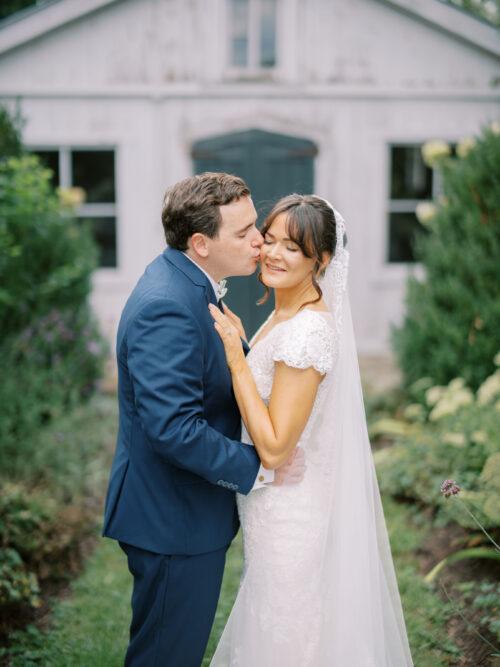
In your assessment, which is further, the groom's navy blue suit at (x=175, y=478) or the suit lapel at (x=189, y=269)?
the suit lapel at (x=189, y=269)

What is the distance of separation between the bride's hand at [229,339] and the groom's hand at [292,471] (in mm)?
437

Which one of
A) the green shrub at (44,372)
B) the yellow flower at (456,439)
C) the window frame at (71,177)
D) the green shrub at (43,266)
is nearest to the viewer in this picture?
the yellow flower at (456,439)

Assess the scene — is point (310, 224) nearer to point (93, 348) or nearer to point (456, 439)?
point (456, 439)

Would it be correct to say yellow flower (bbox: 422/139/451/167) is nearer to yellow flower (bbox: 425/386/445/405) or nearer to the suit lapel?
yellow flower (bbox: 425/386/445/405)

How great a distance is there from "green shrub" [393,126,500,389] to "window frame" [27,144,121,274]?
175 inches

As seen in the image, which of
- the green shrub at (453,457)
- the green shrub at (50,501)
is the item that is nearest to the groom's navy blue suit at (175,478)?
the green shrub at (50,501)

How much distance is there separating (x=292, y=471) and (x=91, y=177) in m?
7.51

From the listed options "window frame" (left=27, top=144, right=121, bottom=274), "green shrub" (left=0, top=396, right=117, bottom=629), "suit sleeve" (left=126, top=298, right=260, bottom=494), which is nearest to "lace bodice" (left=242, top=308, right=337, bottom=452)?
"suit sleeve" (left=126, top=298, right=260, bottom=494)

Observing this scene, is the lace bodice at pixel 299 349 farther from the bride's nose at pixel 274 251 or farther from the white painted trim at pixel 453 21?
the white painted trim at pixel 453 21

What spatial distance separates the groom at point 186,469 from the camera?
92.8 inches

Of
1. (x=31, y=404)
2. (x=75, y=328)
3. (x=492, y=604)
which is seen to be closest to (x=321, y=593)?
(x=492, y=604)

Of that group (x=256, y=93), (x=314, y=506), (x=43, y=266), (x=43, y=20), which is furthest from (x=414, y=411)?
(x=43, y=20)

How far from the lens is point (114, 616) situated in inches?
153

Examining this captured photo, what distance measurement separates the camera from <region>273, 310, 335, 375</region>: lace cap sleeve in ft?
8.05
